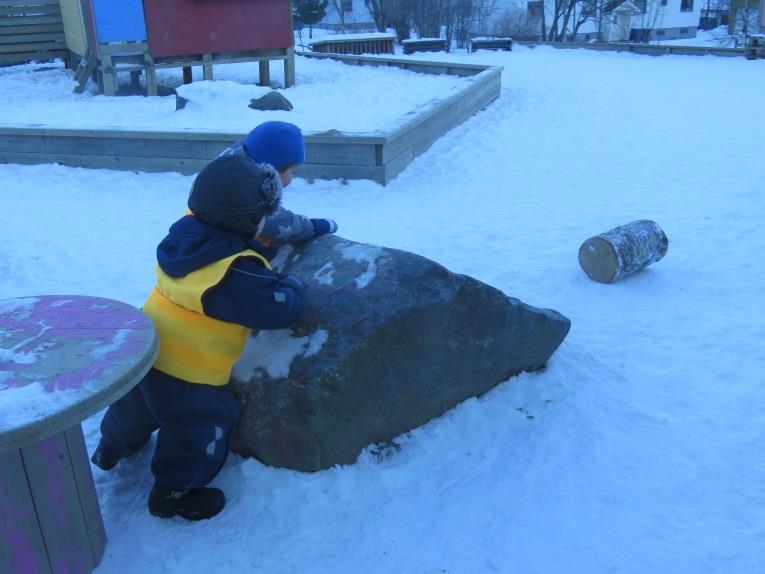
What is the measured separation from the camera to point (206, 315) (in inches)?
110

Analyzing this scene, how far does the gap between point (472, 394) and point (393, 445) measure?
1.67 ft

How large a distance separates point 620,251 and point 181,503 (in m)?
3.30

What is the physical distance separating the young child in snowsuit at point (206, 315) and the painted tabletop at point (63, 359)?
0.19 metres

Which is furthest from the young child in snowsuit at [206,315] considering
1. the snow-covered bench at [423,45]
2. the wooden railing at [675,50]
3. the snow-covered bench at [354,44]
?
the snow-covered bench at [423,45]

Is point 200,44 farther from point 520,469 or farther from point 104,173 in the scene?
point 520,469

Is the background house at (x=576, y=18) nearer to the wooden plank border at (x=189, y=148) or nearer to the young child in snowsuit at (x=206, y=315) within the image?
the wooden plank border at (x=189, y=148)

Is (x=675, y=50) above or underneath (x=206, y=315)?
underneath

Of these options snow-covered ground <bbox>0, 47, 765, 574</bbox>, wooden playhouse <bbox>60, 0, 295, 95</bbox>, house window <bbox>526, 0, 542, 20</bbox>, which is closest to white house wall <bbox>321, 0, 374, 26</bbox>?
house window <bbox>526, 0, 542, 20</bbox>

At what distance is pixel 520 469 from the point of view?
3178mm

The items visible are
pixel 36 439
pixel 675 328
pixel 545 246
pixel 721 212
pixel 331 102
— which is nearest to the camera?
pixel 36 439

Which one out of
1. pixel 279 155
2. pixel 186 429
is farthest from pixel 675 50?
pixel 186 429

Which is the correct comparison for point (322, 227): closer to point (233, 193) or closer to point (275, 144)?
point (275, 144)

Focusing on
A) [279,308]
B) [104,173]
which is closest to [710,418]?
[279,308]

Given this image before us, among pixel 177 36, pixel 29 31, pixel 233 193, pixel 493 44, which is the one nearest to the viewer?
pixel 233 193
